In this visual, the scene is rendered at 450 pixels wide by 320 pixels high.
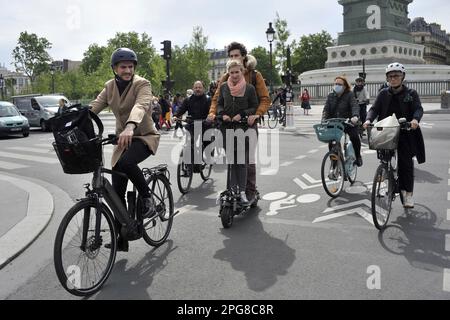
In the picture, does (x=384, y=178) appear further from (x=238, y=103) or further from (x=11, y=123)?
(x=11, y=123)

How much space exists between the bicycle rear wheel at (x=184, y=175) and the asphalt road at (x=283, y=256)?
0.28 metres

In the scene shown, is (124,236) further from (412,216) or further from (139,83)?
(412,216)

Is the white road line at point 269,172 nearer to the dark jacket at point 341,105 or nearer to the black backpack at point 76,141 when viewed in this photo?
the dark jacket at point 341,105

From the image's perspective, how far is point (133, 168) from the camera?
3941mm

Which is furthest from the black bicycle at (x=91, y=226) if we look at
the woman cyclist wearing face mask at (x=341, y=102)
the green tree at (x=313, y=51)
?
the green tree at (x=313, y=51)

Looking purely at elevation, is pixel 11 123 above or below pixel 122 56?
below

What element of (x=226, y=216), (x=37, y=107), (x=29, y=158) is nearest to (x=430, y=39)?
(x=37, y=107)

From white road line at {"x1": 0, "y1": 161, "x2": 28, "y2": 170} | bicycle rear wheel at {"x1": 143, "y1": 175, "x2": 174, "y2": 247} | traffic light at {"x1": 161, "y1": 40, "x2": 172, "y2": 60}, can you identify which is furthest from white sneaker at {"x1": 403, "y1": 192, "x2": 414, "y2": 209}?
traffic light at {"x1": 161, "y1": 40, "x2": 172, "y2": 60}

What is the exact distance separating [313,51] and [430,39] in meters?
45.3

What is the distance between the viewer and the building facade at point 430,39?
112 meters

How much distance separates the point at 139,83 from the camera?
4051 mm

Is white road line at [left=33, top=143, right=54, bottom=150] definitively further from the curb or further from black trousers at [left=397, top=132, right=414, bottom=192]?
black trousers at [left=397, top=132, right=414, bottom=192]
